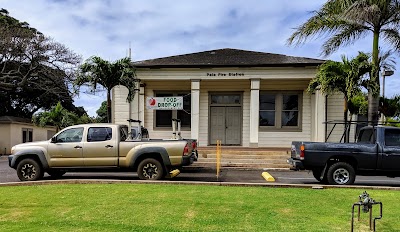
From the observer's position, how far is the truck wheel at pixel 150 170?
10.8 meters

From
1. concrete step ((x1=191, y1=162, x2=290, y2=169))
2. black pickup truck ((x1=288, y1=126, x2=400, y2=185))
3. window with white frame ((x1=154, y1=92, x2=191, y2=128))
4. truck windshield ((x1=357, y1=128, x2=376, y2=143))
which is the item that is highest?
window with white frame ((x1=154, y1=92, x2=191, y2=128))

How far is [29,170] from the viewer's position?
11094 millimetres

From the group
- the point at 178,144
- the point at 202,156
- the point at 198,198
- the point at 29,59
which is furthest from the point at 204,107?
the point at 29,59

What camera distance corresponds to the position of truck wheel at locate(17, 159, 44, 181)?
1102 cm

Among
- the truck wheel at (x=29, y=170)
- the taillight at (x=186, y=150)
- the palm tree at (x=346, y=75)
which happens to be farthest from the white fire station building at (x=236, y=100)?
the truck wheel at (x=29, y=170)

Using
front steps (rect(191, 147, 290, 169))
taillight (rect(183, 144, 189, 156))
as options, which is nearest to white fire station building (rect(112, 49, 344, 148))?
front steps (rect(191, 147, 290, 169))

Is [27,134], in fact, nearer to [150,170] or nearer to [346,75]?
[150,170]

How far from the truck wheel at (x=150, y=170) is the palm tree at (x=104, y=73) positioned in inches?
238

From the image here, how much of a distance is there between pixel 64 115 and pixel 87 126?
16.8 m

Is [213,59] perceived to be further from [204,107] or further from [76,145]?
[76,145]

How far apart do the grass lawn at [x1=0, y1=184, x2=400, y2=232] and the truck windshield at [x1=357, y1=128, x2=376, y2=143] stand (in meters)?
2.37

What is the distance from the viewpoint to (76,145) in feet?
36.4

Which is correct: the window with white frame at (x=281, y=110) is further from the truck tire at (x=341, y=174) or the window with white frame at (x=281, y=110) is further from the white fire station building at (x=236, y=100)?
the truck tire at (x=341, y=174)

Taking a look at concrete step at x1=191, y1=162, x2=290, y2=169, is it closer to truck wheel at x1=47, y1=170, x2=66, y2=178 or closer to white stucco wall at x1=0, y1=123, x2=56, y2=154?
truck wheel at x1=47, y1=170, x2=66, y2=178
